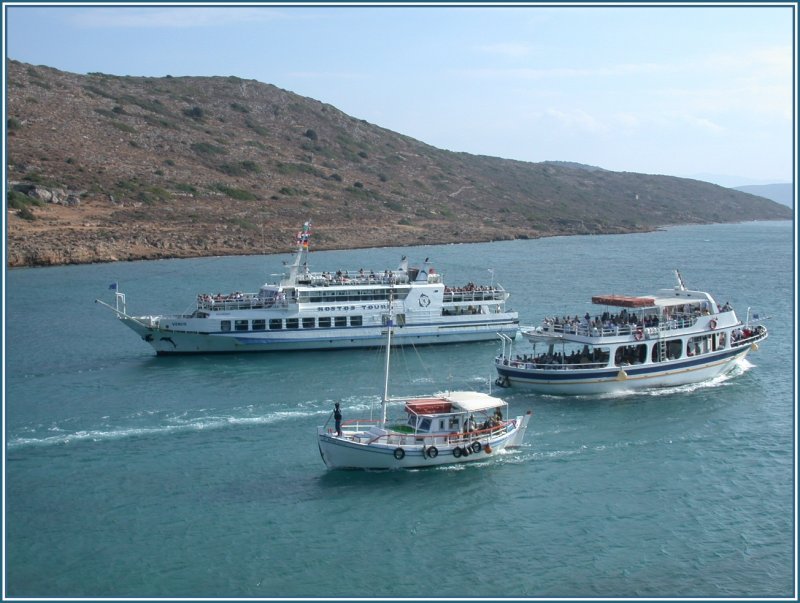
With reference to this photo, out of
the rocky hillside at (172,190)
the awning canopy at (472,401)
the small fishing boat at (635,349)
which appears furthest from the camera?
the rocky hillside at (172,190)

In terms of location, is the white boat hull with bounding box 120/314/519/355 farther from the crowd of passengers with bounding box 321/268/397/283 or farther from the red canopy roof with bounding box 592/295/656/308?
the red canopy roof with bounding box 592/295/656/308

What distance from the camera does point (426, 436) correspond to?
36.8 metres

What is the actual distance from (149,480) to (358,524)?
29.8 ft

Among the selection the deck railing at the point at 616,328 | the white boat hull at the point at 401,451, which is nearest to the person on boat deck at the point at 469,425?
the white boat hull at the point at 401,451

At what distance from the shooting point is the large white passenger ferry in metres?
59.3

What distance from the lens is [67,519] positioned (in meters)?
31.3

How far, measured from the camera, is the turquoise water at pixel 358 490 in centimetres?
2781

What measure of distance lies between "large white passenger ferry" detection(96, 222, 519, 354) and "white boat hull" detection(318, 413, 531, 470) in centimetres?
2198

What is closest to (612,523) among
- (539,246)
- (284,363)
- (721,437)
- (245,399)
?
(721,437)

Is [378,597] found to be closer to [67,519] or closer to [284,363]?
[67,519]

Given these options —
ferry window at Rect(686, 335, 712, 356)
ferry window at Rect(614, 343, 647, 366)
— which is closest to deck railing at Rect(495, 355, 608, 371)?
ferry window at Rect(614, 343, 647, 366)

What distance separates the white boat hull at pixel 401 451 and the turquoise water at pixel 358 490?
1.69 feet

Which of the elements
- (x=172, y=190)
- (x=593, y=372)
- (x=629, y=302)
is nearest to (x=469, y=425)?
(x=593, y=372)

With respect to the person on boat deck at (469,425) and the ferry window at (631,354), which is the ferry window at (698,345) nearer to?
the ferry window at (631,354)
